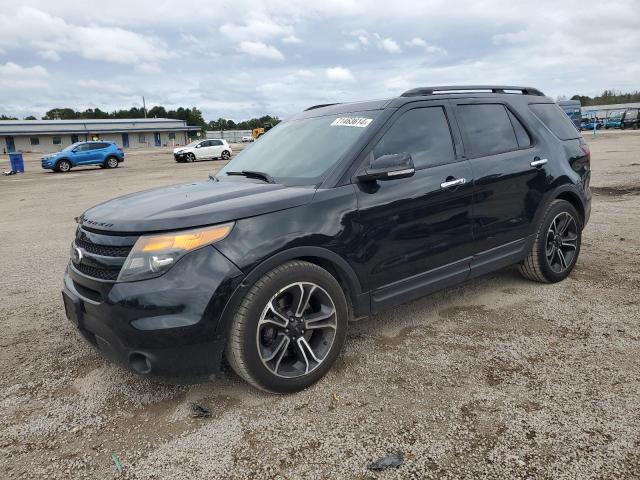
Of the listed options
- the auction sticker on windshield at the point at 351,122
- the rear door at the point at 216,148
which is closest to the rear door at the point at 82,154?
the rear door at the point at 216,148

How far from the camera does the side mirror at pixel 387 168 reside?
10.0 ft

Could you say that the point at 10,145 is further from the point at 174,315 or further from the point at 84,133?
the point at 174,315

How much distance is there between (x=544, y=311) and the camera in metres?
4.01

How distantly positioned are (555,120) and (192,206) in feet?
12.2

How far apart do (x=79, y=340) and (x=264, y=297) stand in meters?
1.99

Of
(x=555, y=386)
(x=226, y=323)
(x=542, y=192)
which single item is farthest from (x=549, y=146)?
(x=226, y=323)

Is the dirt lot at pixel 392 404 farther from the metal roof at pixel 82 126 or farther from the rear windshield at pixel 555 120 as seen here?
the metal roof at pixel 82 126

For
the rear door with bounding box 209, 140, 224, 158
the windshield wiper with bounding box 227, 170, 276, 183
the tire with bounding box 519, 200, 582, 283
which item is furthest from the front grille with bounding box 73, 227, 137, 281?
the rear door with bounding box 209, 140, 224, 158

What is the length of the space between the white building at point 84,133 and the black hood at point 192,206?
69.3 metres

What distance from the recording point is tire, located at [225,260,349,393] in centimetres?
268

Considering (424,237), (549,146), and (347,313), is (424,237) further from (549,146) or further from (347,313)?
(549,146)

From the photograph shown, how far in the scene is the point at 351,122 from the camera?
11.6ft

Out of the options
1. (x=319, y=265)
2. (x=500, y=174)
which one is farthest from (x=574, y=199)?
(x=319, y=265)

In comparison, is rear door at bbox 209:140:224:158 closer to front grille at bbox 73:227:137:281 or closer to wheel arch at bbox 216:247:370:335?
front grille at bbox 73:227:137:281
